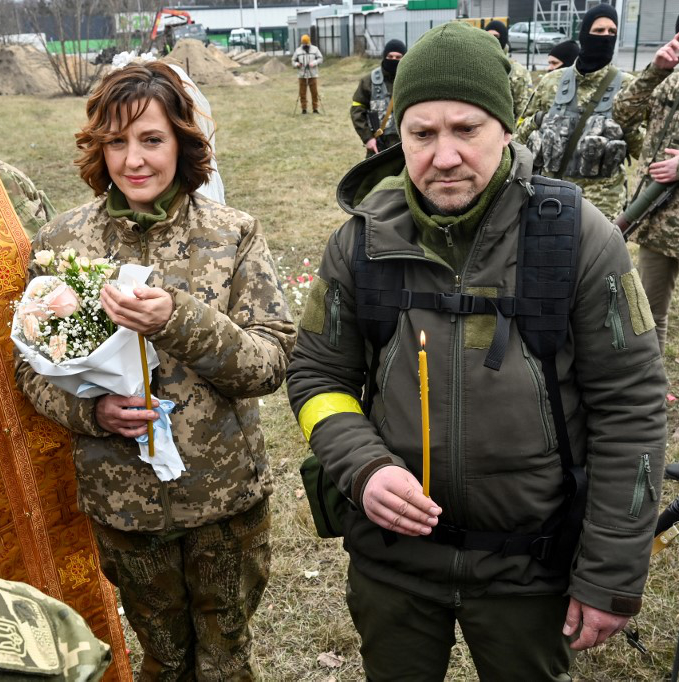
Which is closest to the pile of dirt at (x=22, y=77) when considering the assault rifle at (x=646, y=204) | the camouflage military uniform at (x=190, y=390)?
the assault rifle at (x=646, y=204)

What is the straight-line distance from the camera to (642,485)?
174cm

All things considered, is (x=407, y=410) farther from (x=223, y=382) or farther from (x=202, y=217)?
(x=202, y=217)

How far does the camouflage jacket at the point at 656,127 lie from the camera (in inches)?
171

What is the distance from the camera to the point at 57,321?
2.02 m

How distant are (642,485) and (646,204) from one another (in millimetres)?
3075

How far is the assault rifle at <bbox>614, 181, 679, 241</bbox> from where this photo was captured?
4.36 metres

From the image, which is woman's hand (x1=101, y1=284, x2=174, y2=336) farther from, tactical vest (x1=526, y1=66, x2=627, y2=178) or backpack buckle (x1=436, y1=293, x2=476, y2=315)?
tactical vest (x1=526, y1=66, x2=627, y2=178)

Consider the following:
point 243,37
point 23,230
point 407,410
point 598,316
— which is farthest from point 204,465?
point 243,37

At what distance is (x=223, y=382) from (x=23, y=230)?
84 centimetres

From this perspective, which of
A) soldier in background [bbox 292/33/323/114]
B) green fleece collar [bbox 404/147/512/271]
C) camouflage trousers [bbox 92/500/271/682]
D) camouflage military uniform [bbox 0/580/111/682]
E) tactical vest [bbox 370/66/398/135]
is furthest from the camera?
soldier in background [bbox 292/33/323/114]

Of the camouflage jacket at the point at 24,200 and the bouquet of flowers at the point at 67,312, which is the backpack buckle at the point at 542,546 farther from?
the camouflage jacket at the point at 24,200

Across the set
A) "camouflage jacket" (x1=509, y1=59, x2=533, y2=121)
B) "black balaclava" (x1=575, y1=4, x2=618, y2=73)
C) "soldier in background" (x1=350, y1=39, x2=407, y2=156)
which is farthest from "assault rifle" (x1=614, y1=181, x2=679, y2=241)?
"soldier in background" (x1=350, y1=39, x2=407, y2=156)

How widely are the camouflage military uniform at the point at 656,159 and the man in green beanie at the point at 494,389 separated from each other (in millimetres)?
2892

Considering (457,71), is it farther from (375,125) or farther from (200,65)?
(200,65)
